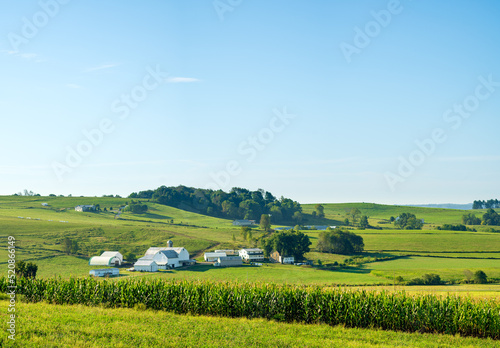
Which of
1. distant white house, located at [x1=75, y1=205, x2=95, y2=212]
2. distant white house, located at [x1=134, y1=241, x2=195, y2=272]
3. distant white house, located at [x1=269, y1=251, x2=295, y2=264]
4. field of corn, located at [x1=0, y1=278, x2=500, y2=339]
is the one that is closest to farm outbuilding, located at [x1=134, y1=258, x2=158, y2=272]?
distant white house, located at [x1=134, y1=241, x2=195, y2=272]

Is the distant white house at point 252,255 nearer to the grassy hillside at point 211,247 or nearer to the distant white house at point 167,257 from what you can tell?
the grassy hillside at point 211,247

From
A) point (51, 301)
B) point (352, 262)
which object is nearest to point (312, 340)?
point (51, 301)

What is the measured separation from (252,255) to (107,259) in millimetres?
31202

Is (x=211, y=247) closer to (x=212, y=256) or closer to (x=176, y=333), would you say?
(x=212, y=256)

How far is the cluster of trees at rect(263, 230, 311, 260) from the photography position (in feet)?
301

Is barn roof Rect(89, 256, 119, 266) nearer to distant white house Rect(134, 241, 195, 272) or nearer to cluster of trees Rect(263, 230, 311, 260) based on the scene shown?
distant white house Rect(134, 241, 195, 272)

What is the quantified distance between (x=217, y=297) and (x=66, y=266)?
5948cm

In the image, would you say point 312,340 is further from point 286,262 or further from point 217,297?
point 286,262

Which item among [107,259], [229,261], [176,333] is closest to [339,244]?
[229,261]

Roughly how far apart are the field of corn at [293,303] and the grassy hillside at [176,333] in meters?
1.41

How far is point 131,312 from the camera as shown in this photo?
21.9 m

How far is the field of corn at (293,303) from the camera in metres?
20.8

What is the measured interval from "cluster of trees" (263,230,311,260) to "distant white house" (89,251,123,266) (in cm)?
3174

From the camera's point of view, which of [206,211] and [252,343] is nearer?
[252,343]
